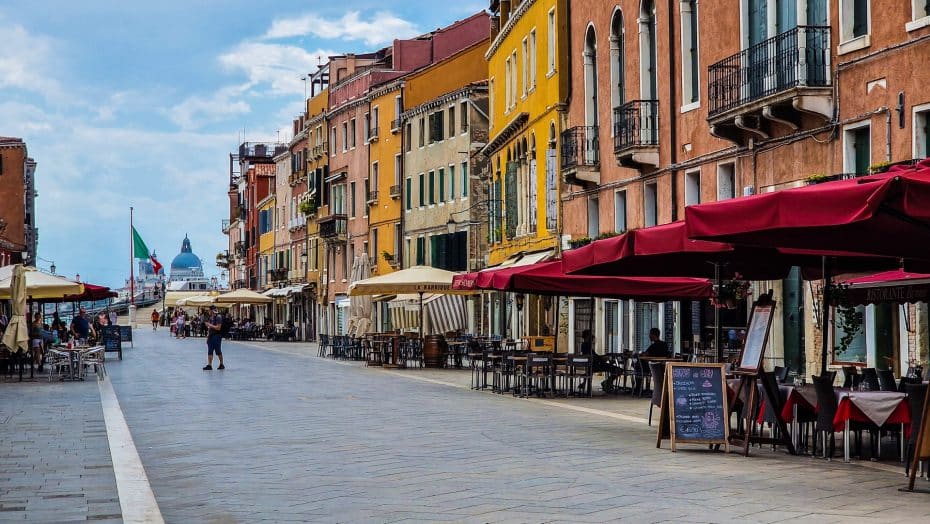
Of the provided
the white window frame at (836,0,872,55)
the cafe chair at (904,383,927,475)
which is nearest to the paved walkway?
the cafe chair at (904,383,927,475)

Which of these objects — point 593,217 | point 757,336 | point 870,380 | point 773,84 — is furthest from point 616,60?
point 757,336

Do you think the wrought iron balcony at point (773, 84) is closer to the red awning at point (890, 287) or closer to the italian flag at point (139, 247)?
the red awning at point (890, 287)

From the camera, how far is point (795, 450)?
14.9m

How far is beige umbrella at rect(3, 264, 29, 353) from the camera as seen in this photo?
94.2ft

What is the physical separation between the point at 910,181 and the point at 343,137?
68209mm

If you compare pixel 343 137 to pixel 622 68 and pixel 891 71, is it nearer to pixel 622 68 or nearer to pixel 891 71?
pixel 622 68

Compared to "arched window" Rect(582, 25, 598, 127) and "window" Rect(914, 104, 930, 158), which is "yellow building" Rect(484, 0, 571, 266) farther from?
"window" Rect(914, 104, 930, 158)

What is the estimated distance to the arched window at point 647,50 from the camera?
32469mm

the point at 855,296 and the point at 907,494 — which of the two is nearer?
the point at 907,494

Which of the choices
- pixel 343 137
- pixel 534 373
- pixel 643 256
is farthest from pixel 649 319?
pixel 343 137

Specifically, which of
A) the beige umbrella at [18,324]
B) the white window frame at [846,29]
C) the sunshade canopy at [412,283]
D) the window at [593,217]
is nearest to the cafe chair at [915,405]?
the white window frame at [846,29]

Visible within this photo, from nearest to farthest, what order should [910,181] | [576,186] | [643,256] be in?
1. [910,181]
2. [643,256]
3. [576,186]

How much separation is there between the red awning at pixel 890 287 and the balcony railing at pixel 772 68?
5.57m

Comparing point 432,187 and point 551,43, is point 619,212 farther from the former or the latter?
point 432,187
